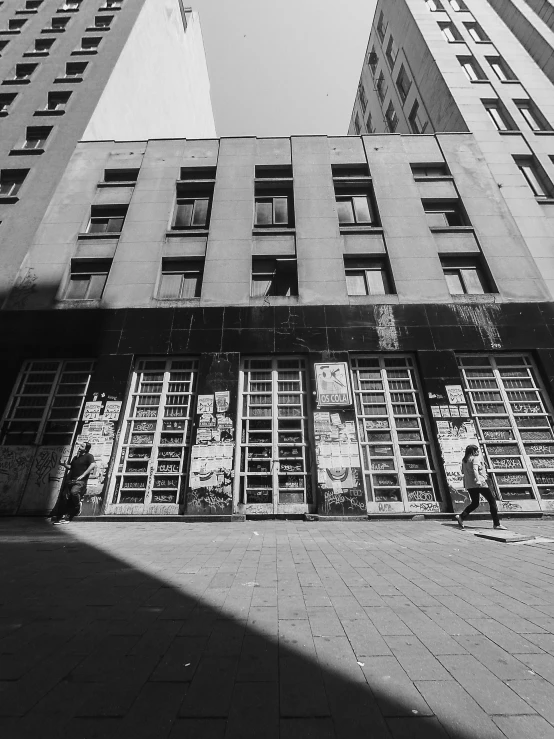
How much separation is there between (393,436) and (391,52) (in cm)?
2776

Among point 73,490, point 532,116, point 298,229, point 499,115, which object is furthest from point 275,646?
point 532,116

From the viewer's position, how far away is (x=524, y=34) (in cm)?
1877

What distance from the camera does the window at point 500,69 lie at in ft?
57.3

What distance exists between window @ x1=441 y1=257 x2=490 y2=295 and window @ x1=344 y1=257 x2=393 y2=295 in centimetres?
216

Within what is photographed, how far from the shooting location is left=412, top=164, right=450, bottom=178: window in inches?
548

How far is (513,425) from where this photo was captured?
9.58 meters

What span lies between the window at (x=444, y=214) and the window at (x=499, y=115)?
19.9 feet

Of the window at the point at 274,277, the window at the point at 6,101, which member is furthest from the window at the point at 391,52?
the window at the point at 6,101

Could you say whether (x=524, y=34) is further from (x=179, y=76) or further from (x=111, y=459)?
(x=111, y=459)

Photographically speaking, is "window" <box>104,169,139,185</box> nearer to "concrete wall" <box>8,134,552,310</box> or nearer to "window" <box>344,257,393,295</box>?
"concrete wall" <box>8,134,552,310</box>

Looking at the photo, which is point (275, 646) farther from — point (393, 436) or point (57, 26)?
point (57, 26)

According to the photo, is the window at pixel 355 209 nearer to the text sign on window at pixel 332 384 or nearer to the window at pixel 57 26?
the text sign on window at pixel 332 384

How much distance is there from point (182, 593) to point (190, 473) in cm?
565

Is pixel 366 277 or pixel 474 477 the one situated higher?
pixel 366 277
